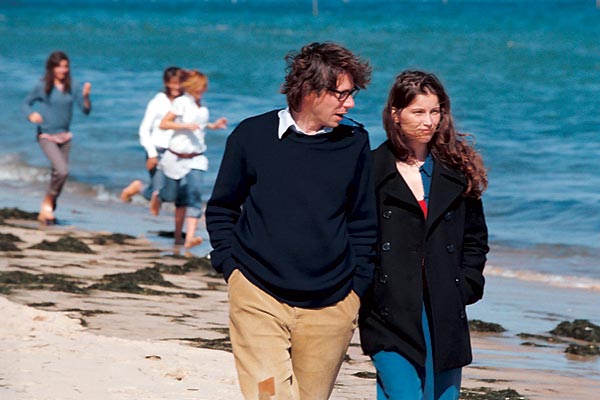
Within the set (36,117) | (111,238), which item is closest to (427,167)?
(111,238)

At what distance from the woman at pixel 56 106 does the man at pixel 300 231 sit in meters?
9.18

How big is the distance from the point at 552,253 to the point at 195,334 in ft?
22.5

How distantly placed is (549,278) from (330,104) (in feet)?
28.4

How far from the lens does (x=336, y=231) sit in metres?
4.30

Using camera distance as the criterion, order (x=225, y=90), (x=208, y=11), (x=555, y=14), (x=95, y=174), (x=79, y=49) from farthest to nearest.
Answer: (x=208, y=11)
(x=555, y=14)
(x=79, y=49)
(x=225, y=90)
(x=95, y=174)

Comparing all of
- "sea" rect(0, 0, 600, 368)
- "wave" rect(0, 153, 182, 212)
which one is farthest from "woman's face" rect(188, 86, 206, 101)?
"wave" rect(0, 153, 182, 212)

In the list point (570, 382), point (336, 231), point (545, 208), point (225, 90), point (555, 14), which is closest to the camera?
point (336, 231)

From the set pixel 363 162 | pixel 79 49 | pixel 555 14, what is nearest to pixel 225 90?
pixel 79 49

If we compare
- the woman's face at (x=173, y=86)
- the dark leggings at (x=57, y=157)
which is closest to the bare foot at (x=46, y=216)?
the dark leggings at (x=57, y=157)

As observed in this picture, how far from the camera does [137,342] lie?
7.42m

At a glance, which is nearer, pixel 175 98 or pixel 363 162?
pixel 363 162

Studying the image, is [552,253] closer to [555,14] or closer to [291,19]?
[555,14]

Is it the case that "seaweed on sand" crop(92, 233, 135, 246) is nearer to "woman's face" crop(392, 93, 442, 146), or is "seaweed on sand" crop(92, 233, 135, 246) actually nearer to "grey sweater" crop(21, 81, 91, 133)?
"grey sweater" crop(21, 81, 91, 133)

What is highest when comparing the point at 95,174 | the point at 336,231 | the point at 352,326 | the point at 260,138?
the point at 260,138
